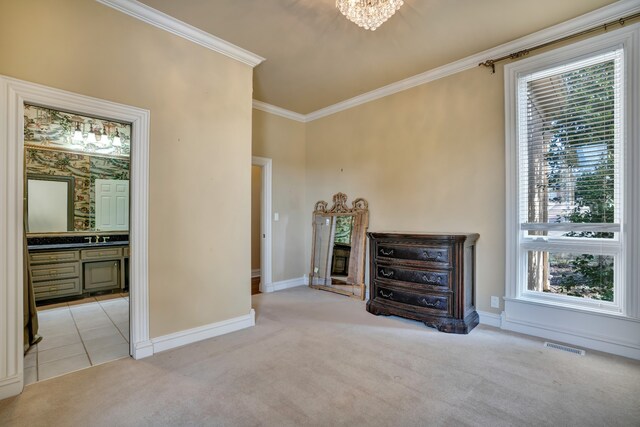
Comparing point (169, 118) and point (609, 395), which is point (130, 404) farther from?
point (609, 395)

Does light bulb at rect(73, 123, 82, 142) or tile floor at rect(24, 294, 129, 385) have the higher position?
light bulb at rect(73, 123, 82, 142)

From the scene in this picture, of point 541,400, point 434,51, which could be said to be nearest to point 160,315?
point 541,400

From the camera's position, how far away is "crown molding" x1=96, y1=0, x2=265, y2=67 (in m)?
2.42

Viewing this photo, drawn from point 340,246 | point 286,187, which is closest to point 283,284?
point 340,246

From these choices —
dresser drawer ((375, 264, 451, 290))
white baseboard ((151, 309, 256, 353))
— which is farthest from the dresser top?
white baseboard ((151, 309, 256, 353))

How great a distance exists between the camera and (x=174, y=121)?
8.93 feet

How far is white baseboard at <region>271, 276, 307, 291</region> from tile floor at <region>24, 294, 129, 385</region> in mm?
2042

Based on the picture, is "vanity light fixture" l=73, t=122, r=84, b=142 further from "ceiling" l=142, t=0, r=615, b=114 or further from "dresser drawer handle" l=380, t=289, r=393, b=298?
"dresser drawer handle" l=380, t=289, r=393, b=298

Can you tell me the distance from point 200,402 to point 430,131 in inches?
140

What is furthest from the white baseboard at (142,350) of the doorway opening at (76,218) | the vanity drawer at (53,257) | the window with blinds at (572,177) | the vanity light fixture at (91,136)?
the vanity light fixture at (91,136)

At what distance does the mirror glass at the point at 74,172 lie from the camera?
442cm

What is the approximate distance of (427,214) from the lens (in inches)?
148

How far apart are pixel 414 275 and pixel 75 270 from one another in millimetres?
4787

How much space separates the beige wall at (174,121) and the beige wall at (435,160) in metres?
1.87
